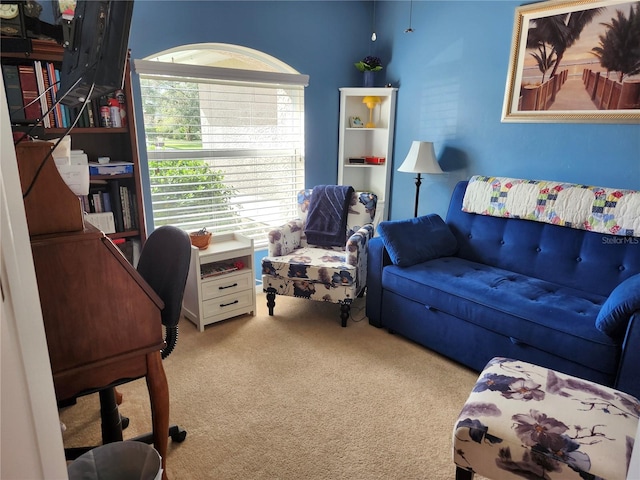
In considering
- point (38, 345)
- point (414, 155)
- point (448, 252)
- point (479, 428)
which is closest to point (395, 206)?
point (414, 155)

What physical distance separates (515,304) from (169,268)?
1649 millimetres

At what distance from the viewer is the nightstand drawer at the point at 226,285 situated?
271 cm

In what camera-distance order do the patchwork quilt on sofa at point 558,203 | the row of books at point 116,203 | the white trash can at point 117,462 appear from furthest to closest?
the row of books at point 116,203 < the patchwork quilt on sofa at point 558,203 < the white trash can at point 117,462

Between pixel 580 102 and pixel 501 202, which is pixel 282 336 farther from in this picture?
pixel 580 102

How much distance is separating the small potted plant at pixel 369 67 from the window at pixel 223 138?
0.58 m

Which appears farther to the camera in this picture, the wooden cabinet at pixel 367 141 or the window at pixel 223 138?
the wooden cabinet at pixel 367 141

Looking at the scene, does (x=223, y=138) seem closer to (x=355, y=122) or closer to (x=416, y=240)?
(x=355, y=122)

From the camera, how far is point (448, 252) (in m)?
2.84

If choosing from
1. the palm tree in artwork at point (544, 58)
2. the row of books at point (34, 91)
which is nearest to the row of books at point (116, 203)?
the row of books at point (34, 91)

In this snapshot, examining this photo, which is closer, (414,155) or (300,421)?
(300,421)

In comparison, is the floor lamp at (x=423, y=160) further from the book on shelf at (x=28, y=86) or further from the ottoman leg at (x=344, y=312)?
the book on shelf at (x=28, y=86)

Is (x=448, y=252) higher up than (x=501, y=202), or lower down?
lower down

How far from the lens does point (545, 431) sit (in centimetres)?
123

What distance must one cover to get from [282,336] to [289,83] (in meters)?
1.98
